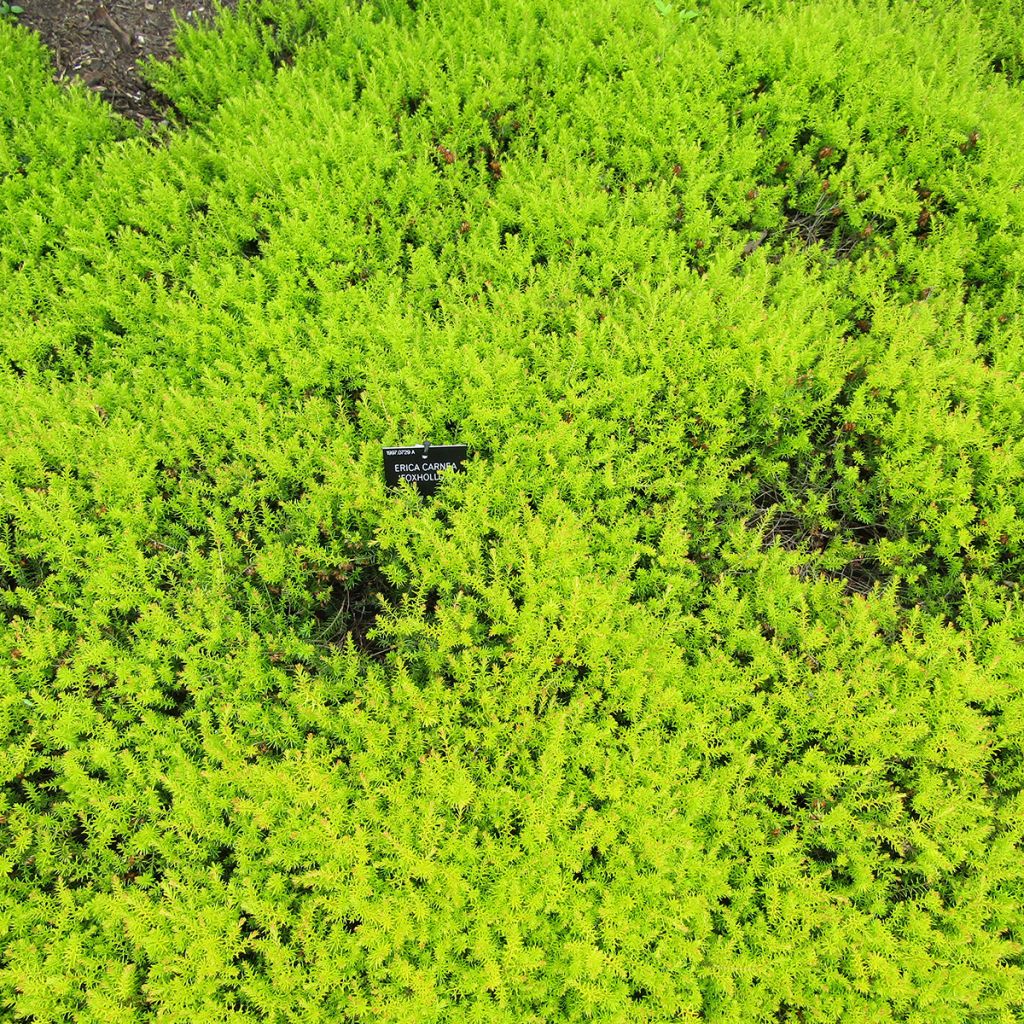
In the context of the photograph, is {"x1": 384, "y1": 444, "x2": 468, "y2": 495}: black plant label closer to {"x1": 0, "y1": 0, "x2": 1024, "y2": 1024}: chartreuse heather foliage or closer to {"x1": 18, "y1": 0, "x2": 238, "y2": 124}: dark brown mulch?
{"x1": 0, "y1": 0, "x2": 1024, "y2": 1024}: chartreuse heather foliage

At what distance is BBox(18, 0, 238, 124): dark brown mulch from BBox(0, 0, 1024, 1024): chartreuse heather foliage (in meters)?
0.38

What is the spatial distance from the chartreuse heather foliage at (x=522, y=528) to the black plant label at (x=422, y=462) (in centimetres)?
8

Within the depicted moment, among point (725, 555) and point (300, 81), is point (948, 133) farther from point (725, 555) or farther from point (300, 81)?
point (300, 81)

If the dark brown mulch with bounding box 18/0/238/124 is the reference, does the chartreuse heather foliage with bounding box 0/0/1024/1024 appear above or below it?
below

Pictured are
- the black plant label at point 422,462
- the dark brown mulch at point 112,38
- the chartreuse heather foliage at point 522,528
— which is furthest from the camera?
the dark brown mulch at point 112,38

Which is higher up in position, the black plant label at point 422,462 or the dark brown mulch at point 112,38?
the dark brown mulch at point 112,38

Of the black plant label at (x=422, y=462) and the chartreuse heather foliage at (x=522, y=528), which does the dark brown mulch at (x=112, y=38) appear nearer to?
the chartreuse heather foliage at (x=522, y=528)

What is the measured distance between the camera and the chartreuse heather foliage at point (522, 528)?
2092 millimetres

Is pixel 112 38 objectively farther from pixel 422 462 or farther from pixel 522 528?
pixel 522 528

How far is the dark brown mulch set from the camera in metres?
4.84

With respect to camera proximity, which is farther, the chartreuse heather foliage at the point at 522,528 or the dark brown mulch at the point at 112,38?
the dark brown mulch at the point at 112,38

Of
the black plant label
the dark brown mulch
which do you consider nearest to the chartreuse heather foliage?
the black plant label

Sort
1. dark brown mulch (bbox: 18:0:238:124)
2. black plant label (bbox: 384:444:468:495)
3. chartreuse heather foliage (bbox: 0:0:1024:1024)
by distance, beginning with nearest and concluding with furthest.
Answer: chartreuse heather foliage (bbox: 0:0:1024:1024) → black plant label (bbox: 384:444:468:495) → dark brown mulch (bbox: 18:0:238:124)

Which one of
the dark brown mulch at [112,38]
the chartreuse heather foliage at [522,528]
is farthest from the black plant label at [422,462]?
the dark brown mulch at [112,38]
